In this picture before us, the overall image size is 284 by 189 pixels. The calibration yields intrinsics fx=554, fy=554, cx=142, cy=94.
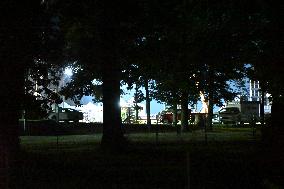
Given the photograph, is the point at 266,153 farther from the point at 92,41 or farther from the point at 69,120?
the point at 69,120

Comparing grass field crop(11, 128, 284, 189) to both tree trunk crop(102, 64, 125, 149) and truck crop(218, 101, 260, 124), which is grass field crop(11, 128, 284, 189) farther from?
truck crop(218, 101, 260, 124)

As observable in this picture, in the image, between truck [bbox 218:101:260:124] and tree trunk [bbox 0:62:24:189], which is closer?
tree trunk [bbox 0:62:24:189]

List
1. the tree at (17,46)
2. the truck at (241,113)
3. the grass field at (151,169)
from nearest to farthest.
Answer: the grass field at (151,169), the tree at (17,46), the truck at (241,113)

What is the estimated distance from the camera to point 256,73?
17.4 m

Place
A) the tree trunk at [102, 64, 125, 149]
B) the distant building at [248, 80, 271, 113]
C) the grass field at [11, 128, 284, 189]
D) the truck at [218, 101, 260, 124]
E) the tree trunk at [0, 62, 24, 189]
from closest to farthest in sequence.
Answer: the grass field at [11, 128, 284, 189], the tree trunk at [0, 62, 24, 189], the distant building at [248, 80, 271, 113], the tree trunk at [102, 64, 125, 149], the truck at [218, 101, 260, 124]

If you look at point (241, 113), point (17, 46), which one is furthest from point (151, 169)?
point (241, 113)

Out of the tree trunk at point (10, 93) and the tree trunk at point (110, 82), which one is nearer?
the tree trunk at point (10, 93)

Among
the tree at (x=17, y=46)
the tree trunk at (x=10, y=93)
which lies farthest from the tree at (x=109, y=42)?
the tree trunk at (x=10, y=93)

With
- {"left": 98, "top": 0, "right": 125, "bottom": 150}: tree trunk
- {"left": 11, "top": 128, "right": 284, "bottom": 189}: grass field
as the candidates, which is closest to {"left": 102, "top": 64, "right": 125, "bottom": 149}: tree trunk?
{"left": 98, "top": 0, "right": 125, "bottom": 150}: tree trunk

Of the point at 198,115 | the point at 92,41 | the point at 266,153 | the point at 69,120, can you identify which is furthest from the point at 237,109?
the point at 266,153

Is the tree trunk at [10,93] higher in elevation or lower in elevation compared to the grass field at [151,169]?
higher

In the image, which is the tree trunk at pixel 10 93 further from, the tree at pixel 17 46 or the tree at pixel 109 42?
the tree at pixel 109 42

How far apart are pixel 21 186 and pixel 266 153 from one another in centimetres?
601

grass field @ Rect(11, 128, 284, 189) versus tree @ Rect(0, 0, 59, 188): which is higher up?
tree @ Rect(0, 0, 59, 188)
